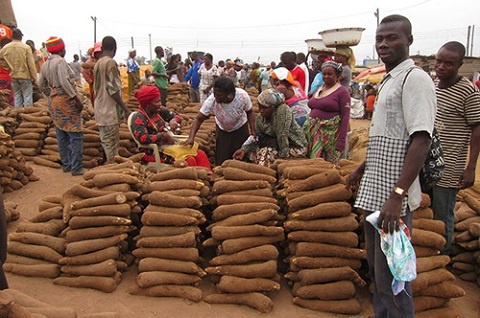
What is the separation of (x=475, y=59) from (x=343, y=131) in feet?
56.1

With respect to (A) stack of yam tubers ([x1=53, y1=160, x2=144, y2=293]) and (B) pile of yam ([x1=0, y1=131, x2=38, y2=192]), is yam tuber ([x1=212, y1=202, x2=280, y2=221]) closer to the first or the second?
(A) stack of yam tubers ([x1=53, y1=160, x2=144, y2=293])

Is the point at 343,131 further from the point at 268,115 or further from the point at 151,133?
the point at 151,133

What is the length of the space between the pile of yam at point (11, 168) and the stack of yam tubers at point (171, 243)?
10.4ft

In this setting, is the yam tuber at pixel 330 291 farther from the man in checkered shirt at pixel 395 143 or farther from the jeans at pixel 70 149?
the jeans at pixel 70 149

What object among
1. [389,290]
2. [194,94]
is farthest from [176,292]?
[194,94]

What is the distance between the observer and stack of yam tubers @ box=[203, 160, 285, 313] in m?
3.52

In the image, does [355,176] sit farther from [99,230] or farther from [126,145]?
[126,145]

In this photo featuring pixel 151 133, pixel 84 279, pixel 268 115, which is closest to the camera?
pixel 84 279

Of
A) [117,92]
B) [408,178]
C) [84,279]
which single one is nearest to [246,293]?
[84,279]

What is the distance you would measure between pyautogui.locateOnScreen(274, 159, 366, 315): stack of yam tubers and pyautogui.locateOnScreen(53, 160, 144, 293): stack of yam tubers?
1.59 meters

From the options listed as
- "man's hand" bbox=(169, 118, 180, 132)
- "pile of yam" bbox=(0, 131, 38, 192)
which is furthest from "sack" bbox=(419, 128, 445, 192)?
"pile of yam" bbox=(0, 131, 38, 192)

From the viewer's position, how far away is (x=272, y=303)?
11.4 ft

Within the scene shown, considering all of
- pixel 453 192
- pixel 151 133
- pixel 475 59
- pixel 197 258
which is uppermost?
pixel 475 59

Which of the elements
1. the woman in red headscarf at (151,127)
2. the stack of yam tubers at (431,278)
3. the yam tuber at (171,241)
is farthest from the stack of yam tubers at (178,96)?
the stack of yam tubers at (431,278)
